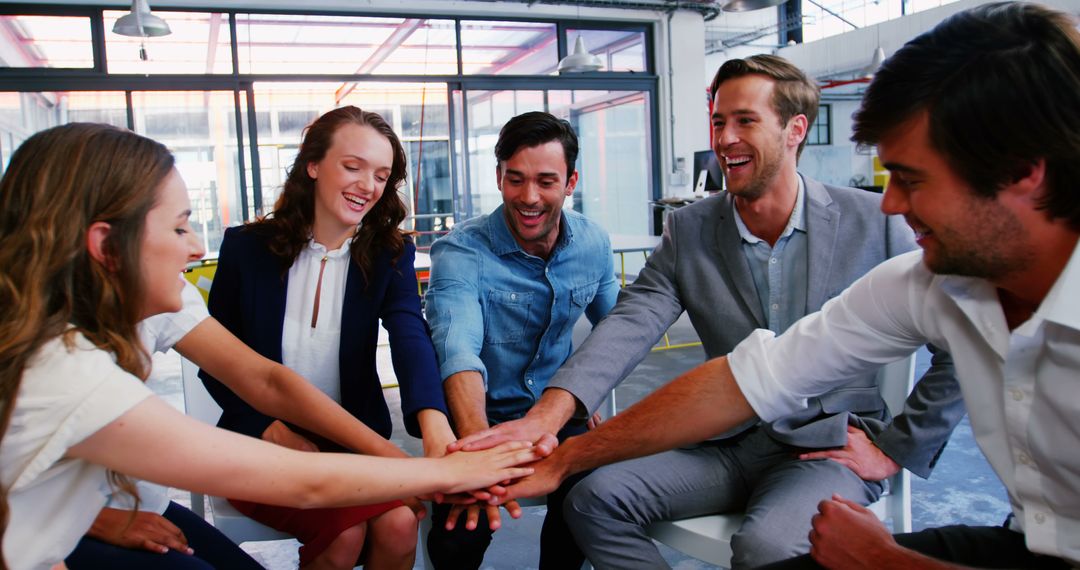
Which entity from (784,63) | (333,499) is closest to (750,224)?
(784,63)

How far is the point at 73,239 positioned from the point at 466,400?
0.91 m

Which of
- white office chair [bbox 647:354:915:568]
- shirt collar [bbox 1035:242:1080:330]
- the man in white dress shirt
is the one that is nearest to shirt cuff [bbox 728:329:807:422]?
the man in white dress shirt

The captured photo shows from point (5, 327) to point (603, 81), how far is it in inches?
325

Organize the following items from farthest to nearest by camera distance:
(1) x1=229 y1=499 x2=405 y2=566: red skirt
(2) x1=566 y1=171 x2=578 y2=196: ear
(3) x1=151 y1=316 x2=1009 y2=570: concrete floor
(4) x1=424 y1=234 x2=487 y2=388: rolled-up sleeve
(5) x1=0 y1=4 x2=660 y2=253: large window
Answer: (5) x1=0 y1=4 x2=660 y2=253: large window
(3) x1=151 y1=316 x2=1009 y2=570: concrete floor
(2) x1=566 y1=171 x2=578 y2=196: ear
(4) x1=424 y1=234 x2=487 y2=388: rolled-up sleeve
(1) x1=229 y1=499 x2=405 y2=566: red skirt

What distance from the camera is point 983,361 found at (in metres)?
1.15

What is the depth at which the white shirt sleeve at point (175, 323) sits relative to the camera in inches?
59.2

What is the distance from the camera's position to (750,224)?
1771 mm

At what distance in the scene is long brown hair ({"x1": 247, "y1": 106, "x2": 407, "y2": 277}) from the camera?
6.23 feet

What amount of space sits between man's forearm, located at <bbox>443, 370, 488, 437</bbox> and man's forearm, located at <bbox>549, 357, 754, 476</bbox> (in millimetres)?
282

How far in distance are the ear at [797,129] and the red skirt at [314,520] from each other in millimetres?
1189

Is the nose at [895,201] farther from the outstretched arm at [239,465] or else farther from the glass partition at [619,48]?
the glass partition at [619,48]

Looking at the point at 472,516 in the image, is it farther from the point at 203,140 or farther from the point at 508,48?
the point at 508,48

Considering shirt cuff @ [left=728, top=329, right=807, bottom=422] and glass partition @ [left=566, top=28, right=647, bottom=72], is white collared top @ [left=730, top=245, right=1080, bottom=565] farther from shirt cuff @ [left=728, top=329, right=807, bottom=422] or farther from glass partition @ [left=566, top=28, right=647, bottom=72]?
glass partition @ [left=566, top=28, right=647, bottom=72]

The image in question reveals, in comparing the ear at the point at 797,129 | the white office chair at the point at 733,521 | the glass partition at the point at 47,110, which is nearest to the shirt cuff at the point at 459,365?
the white office chair at the point at 733,521
